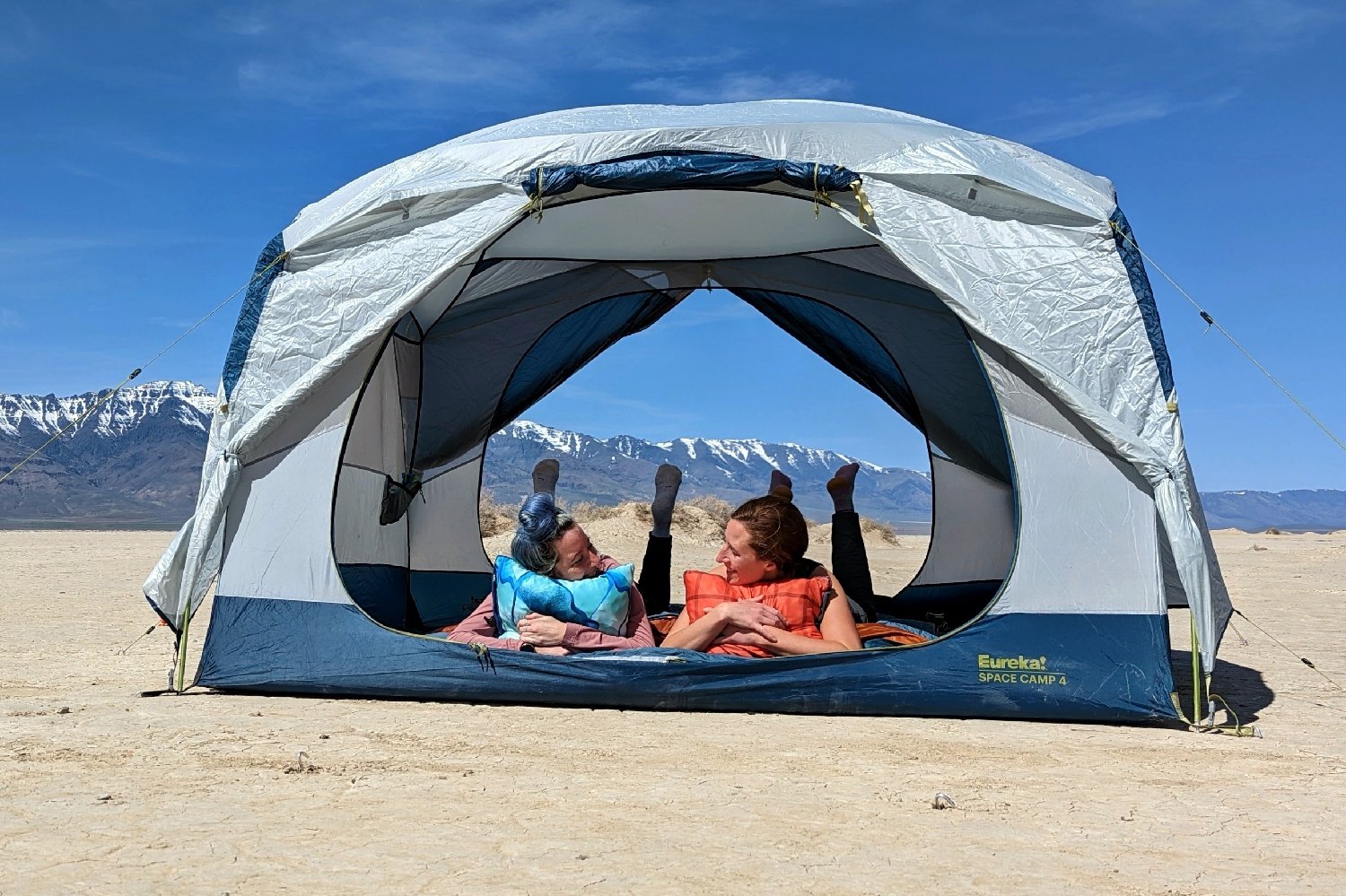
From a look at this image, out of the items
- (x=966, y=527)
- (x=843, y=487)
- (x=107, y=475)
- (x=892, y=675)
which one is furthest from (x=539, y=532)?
(x=107, y=475)

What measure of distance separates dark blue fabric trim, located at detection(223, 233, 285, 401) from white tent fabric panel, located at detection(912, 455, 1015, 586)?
419 cm

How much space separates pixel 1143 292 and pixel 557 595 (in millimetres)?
2627

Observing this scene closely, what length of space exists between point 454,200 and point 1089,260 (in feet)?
8.58

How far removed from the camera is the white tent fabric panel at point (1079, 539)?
4.79m

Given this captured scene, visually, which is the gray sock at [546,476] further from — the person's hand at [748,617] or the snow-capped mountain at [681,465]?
the snow-capped mountain at [681,465]

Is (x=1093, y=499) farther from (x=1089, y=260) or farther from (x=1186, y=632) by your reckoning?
(x=1186, y=632)

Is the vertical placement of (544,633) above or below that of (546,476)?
below

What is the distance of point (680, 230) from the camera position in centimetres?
682

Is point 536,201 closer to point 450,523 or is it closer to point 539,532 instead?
point 539,532

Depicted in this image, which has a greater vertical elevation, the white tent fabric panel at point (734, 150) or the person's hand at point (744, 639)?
the white tent fabric panel at point (734, 150)

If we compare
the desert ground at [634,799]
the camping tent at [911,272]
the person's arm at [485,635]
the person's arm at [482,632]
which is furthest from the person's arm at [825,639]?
the person's arm at [482,632]

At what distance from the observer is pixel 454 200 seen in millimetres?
5281

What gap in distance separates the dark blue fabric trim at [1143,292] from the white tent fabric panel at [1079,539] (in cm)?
43

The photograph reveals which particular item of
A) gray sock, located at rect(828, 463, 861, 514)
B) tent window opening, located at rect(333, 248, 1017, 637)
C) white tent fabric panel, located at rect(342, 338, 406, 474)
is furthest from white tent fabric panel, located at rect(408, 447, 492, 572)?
gray sock, located at rect(828, 463, 861, 514)
